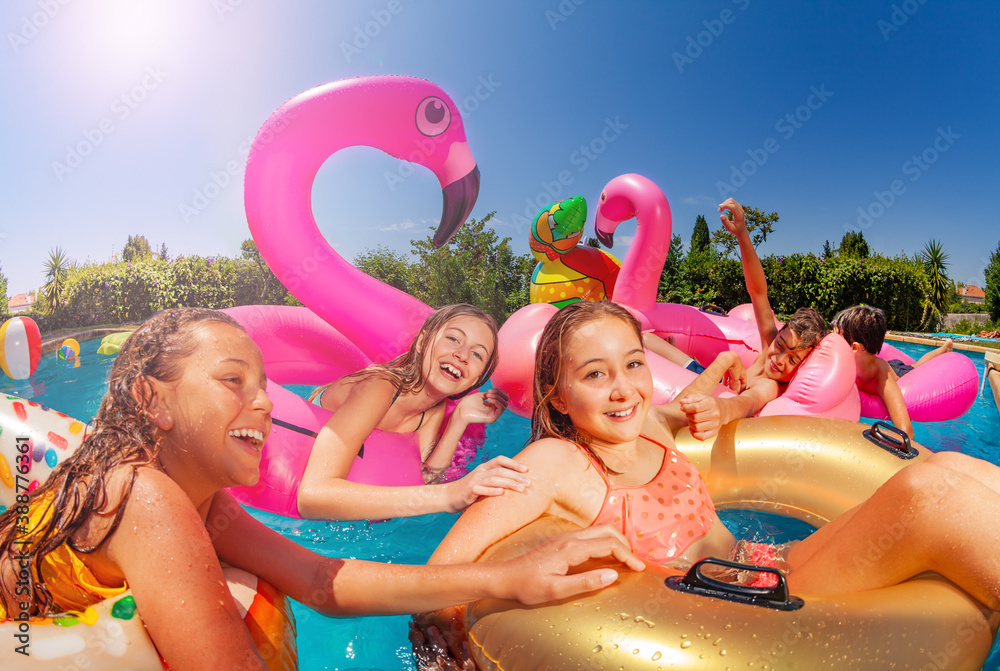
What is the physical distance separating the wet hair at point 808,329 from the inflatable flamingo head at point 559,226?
2696mm

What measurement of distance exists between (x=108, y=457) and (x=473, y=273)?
9.28 metres

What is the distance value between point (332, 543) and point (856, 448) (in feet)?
7.22

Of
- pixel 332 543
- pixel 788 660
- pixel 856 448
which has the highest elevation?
pixel 856 448

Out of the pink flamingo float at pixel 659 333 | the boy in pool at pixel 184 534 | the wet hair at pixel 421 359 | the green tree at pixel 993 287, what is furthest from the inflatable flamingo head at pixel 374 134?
the green tree at pixel 993 287

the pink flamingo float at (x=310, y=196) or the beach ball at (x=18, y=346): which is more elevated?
the pink flamingo float at (x=310, y=196)

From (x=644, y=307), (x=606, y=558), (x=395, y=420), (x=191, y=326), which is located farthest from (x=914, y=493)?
(x=644, y=307)

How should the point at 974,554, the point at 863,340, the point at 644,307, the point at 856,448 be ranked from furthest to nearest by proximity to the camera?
the point at 644,307, the point at 863,340, the point at 856,448, the point at 974,554

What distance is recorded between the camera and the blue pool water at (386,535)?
1.59 m

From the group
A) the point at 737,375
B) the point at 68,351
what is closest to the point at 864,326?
the point at 737,375

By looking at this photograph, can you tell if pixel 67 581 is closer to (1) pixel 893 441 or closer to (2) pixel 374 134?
(2) pixel 374 134

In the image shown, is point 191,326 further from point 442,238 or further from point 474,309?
point 442,238

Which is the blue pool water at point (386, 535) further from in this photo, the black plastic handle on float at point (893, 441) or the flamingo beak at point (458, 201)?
the flamingo beak at point (458, 201)

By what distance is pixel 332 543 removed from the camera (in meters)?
2.36

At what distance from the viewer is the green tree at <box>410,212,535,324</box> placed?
32.4 ft
